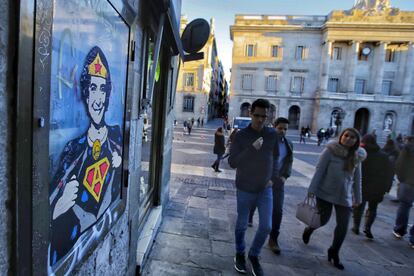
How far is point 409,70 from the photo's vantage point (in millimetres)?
38719

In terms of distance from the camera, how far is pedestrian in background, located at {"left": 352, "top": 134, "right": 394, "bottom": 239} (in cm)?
453

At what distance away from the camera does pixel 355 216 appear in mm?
4746

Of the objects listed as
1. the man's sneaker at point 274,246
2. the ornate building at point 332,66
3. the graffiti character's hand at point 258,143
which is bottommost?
the man's sneaker at point 274,246

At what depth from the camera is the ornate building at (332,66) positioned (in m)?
38.6

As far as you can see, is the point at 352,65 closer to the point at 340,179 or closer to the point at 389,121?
the point at 389,121

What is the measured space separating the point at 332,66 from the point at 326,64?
4.92 feet

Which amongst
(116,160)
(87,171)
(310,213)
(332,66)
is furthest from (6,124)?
(332,66)

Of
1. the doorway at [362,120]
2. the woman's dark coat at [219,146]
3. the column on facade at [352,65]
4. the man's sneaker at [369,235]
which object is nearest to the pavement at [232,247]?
the man's sneaker at [369,235]

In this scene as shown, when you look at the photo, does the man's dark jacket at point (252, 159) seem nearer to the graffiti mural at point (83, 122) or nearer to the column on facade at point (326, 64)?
the graffiti mural at point (83, 122)

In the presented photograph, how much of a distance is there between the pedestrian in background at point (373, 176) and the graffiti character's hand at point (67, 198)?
185 inches

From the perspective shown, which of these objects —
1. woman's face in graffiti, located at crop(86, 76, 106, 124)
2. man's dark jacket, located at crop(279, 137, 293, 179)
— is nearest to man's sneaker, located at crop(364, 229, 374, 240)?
man's dark jacket, located at crop(279, 137, 293, 179)

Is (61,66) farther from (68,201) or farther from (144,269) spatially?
(144,269)

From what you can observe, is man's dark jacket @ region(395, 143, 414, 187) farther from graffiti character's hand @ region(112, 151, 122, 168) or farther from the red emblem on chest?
the red emblem on chest

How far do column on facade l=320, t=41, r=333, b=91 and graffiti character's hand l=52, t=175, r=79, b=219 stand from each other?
42896 mm
